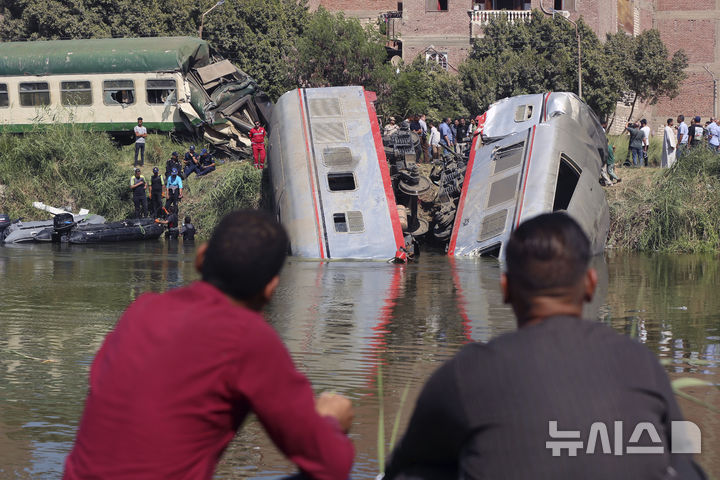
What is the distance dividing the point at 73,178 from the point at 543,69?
25.1m

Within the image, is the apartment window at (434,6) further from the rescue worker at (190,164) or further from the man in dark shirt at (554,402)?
the man in dark shirt at (554,402)

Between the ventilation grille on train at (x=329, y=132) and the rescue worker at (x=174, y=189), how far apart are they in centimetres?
616

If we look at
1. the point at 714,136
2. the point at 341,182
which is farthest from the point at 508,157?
the point at 714,136

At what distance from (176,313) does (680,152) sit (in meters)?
25.8

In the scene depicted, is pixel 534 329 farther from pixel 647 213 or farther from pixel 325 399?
pixel 647 213

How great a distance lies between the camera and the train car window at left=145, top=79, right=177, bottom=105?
108ft

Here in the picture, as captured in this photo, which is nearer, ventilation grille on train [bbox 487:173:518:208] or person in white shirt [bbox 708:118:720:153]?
ventilation grille on train [bbox 487:173:518:208]

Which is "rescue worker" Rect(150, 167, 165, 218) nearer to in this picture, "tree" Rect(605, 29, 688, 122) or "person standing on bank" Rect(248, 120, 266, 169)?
"person standing on bank" Rect(248, 120, 266, 169)

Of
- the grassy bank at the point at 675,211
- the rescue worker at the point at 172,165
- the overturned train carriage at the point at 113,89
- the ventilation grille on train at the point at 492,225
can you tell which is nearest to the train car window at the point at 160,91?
the overturned train carriage at the point at 113,89

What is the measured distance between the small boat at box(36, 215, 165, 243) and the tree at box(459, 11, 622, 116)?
76.9 ft

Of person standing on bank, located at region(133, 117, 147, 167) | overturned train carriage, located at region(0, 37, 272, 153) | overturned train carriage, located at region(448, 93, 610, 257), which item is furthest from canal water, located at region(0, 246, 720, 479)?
overturned train carriage, located at region(0, 37, 272, 153)

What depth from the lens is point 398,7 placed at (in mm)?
60844

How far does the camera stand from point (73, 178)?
30781 mm

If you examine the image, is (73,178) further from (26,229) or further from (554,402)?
(554,402)
